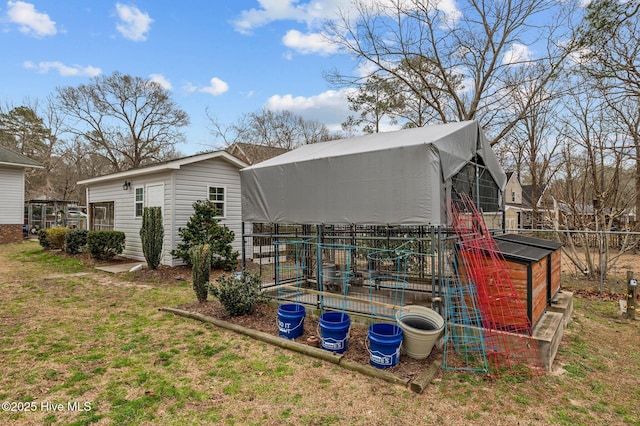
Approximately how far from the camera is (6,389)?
3.09 m

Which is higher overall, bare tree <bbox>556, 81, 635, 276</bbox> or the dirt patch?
bare tree <bbox>556, 81, 635, 276</bbox>

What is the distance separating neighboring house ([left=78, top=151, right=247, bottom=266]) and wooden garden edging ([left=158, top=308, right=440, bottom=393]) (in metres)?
5.44

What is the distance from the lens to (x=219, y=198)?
1105 cm

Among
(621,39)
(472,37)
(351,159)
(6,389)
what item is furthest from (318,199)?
(472,37)

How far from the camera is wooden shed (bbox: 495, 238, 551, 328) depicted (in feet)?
12.2

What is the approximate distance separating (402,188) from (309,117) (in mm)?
22603

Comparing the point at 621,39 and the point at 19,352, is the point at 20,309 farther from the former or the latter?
the point at 621,39

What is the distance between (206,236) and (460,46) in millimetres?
11655

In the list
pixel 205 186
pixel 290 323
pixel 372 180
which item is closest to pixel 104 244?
pixel 205 186

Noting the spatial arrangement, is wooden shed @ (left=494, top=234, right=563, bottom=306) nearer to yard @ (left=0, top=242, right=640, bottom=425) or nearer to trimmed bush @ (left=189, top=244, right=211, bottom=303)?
yard @ (left=0, top=242, right=640, bottom=425)

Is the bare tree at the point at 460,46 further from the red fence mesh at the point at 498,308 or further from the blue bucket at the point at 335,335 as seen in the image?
the blue bucket at the point at 335,335

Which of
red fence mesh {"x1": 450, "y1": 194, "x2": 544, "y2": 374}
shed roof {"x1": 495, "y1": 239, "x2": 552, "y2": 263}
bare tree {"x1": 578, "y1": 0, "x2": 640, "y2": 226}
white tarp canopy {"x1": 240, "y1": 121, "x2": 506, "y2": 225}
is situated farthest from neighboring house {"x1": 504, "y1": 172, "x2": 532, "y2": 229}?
red fence mesh {"x1": 450, "y1": 194, "x2": 544, "y2": 374}

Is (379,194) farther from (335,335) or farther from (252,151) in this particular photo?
(252,151)

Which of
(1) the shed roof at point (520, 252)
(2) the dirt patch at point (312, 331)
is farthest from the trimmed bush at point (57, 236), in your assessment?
(1) the shed roof at point (520, 252)
